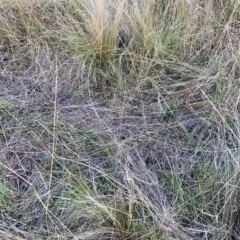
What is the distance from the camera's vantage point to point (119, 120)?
1.38 m

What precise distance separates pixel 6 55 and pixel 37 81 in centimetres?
21

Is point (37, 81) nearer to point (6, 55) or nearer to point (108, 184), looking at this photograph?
point (6, 55)

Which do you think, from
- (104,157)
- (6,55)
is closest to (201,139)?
(104,157)

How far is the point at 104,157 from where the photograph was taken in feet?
4.17

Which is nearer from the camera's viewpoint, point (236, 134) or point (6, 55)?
point (236, 134)

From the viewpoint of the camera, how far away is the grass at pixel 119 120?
1123 mm

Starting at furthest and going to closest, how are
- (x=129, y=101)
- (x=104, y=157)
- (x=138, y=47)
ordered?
(x=138, y=47) → (x=129, y=101) → (x=104, y=157)

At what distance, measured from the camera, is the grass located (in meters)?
1.12

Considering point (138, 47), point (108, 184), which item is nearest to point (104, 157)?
point (108, 184)

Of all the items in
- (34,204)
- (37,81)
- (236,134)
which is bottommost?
(236,134)

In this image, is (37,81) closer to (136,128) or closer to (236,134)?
(136,128)

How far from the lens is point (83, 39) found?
1587 mm

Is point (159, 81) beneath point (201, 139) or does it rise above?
above

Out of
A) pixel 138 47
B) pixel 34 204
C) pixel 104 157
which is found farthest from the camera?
pixel 138 47
